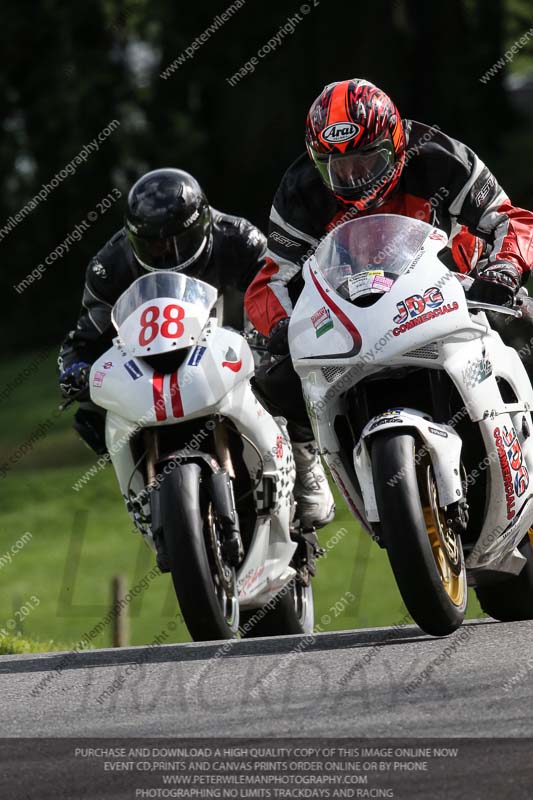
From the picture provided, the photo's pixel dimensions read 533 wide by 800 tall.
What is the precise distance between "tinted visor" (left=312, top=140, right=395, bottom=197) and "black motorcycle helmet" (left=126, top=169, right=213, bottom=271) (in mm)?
1275

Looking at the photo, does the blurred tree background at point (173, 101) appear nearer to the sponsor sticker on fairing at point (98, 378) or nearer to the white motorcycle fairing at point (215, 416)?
the white motorcycle fairing at point (215, 416)

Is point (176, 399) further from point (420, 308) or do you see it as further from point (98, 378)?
point (420, 308)

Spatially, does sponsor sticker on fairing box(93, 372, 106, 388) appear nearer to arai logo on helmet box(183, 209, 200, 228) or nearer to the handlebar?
arai logo on helmet box(183, 209, 200, 228)

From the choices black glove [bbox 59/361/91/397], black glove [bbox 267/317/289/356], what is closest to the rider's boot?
black glove [bbox 59/361/91/397]

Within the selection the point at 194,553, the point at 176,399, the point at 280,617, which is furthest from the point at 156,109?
the point at 194,553

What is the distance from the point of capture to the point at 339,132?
6070 millimetres

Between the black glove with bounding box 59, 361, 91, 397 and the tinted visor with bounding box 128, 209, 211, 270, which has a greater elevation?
the tinted visor with bounding box 128, 209, 211, 270

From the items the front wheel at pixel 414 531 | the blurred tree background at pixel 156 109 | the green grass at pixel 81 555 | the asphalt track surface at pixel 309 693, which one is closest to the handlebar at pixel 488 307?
the front wheel at pixel 414 531

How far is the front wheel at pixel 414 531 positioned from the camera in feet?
17.3

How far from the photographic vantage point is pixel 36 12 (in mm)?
35688

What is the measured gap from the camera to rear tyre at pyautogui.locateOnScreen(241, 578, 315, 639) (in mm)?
7543

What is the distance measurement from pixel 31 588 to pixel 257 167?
1391cm
